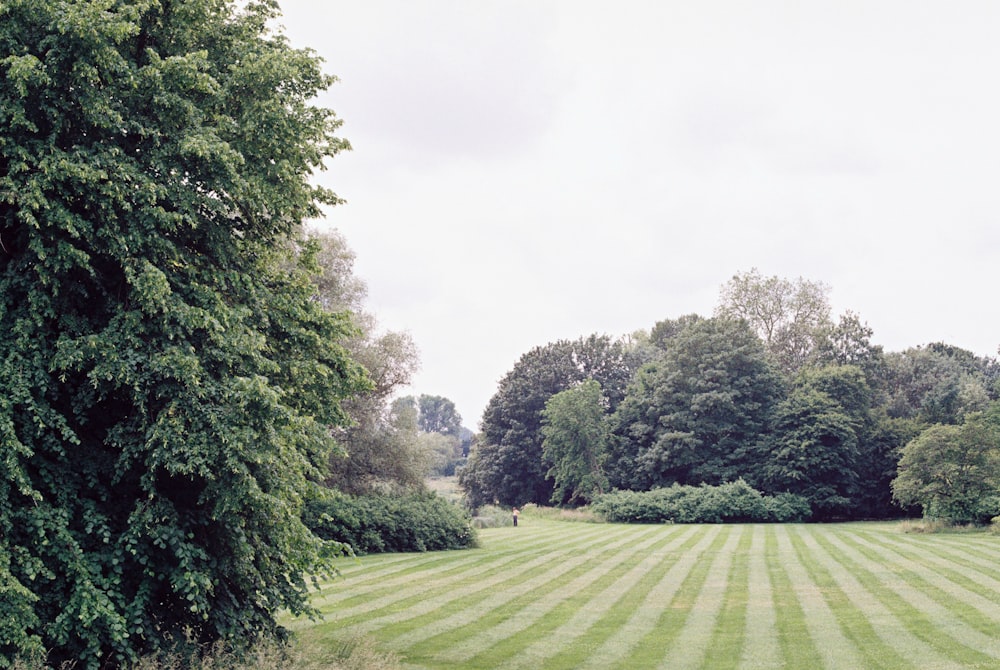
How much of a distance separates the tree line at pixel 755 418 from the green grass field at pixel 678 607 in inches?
657

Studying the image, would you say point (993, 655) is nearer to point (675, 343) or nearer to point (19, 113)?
point (19, 113)

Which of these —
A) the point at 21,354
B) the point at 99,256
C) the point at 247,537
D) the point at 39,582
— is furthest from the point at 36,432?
the point at 247,537

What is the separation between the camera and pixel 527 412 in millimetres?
64625

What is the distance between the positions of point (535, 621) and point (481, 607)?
175 centimetres

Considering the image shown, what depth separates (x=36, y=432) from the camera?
28.3 feet

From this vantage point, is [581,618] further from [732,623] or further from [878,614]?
[878,614]

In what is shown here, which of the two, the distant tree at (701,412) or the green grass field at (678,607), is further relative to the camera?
the distant tree at (701,412)

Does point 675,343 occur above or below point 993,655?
Answer: above

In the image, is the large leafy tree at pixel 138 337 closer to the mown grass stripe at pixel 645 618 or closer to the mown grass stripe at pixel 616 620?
the mown grass stripe at pixel 616 620

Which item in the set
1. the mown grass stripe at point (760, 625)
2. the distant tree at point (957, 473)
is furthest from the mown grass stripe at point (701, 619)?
the distant tree at point (957, 473)

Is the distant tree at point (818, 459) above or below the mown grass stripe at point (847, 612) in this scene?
above

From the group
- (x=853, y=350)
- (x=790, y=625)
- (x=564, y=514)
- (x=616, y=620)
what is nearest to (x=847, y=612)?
(x=790, y=625)

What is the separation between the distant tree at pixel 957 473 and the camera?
3431 centimetres

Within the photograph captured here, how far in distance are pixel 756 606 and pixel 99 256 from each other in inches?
553
